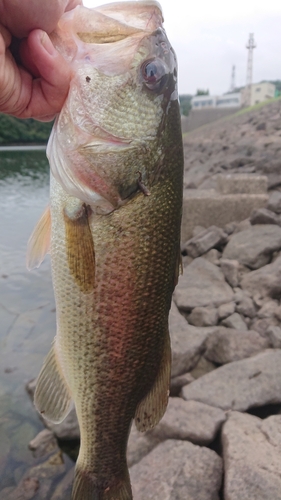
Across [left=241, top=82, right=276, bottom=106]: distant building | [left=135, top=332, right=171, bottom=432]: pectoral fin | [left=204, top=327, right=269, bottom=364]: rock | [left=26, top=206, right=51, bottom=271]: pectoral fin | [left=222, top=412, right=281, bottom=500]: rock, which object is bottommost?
[left=222, top=412, right=281, bottom=500]: rock

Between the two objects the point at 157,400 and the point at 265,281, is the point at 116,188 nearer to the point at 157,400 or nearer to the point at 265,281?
the point at 157,400

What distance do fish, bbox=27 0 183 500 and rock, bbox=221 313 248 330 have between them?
111 inches

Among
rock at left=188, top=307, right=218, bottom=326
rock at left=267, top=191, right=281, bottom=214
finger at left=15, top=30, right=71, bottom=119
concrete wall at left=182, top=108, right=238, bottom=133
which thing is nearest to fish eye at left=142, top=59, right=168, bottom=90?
finger at left=15, top=30, right=71, bottom=119

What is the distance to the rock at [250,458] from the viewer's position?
246 cm

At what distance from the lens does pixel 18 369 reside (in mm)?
5066

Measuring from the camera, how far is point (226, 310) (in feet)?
15.7

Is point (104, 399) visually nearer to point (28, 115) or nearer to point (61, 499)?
point (28, 115)

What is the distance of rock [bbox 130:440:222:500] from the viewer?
8.57 feet

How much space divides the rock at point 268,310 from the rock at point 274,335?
38 centimetres

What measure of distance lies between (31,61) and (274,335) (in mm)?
3229

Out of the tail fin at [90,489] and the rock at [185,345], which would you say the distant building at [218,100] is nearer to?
the rock at [185,345]

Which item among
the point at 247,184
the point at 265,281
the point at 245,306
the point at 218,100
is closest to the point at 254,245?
the point at 265,281

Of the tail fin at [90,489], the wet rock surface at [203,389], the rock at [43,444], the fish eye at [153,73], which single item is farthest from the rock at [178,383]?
the fish eye at [153,73]

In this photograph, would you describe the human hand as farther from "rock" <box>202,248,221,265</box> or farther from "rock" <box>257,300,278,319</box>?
"rock" <box>202,248,221,265</box>
